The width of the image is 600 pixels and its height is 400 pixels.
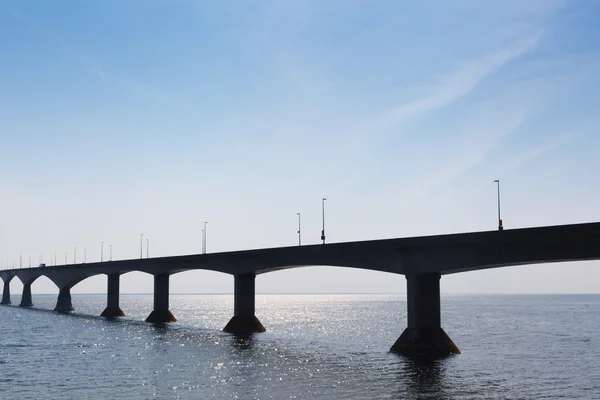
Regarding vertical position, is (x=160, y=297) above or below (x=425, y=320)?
below

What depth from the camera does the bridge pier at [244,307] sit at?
74062mm

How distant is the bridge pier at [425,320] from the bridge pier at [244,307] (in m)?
27.6


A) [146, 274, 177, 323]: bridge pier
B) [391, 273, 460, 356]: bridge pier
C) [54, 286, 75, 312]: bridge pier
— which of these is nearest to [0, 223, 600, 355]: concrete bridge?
[391, 273, 460, 356]: bridge pier

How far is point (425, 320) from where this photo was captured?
49219 millimetres

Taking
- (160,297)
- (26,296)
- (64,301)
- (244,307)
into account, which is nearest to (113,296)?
(160,297)

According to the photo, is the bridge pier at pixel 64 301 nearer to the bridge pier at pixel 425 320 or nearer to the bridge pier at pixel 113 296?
the bridge pier at pixel 113 296

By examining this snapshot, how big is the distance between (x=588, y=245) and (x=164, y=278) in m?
68.8

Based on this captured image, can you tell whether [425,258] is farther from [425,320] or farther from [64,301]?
[64,301]

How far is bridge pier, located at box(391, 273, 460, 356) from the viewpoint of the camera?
4884cm

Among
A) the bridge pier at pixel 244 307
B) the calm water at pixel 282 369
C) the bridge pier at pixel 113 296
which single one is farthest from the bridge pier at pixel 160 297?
the calm water at pixel 282 369

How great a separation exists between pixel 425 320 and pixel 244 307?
29699mm

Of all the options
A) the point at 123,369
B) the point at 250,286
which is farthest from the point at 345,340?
the point at 123,369

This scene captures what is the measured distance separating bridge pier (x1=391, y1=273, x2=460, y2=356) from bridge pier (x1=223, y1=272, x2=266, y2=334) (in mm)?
27646

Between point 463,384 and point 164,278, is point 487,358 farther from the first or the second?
point 164,278
